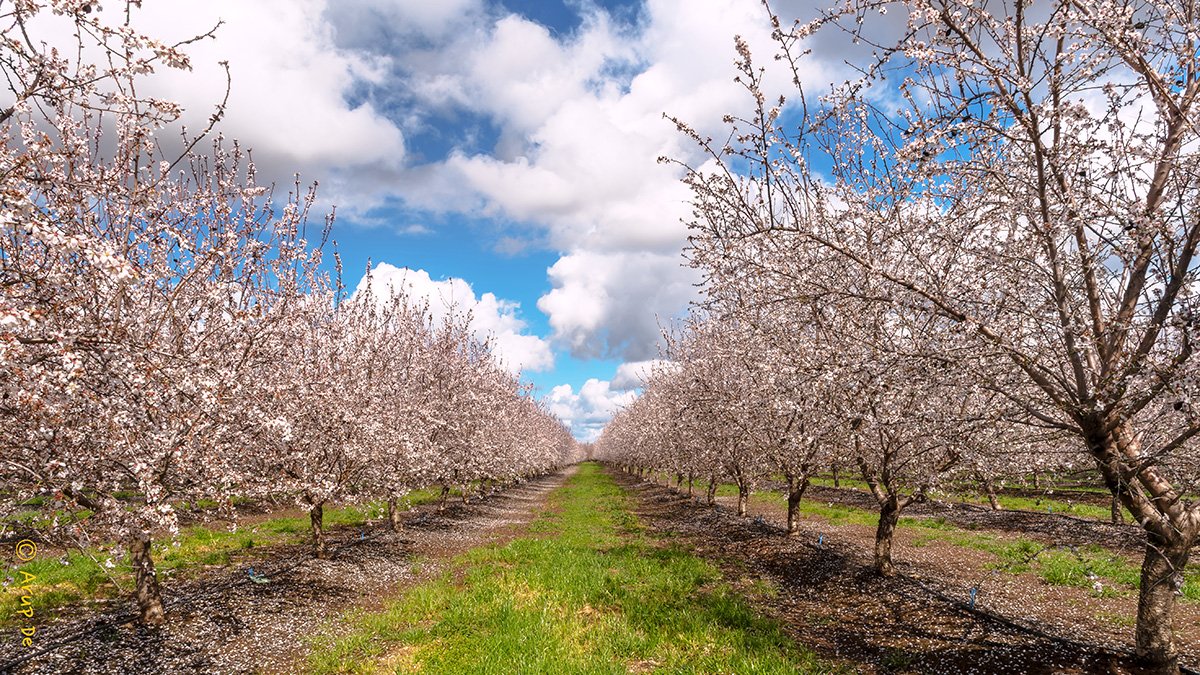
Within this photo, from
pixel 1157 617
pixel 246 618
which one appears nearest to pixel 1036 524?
pixel 1157 617

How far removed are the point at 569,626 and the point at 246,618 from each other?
6664 millimetres

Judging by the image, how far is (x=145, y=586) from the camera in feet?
34.3

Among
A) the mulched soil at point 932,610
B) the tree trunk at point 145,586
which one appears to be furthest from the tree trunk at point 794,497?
the tree trunk at point 145,586

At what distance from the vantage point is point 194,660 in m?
A: 9.51

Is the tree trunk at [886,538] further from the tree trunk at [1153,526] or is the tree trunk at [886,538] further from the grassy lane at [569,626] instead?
the tree trunk at [1153,526]

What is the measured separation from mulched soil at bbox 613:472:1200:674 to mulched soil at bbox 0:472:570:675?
31.6 ft

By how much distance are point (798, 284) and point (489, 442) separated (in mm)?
28281

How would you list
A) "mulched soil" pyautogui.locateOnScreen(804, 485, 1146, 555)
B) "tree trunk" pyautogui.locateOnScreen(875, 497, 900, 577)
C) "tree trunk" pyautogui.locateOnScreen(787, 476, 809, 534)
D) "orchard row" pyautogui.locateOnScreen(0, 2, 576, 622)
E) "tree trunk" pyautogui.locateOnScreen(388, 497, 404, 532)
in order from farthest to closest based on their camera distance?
1. "tree trunk" pyautogui.locateOnScreen(388, 497, 404, 532)
2. "tree trunk" pyautogui.locateOnScreen(787, 476, 809, 534)
3. "mulched soil" pyautogui.locateOnScreen(804, 485, 1146, 555)
4. "tree trunk" pyautogui.locateOnScreen(875, 497, 900, 577)
5. "orchard row" pyautogui.locateOnScreen(0, 2, 576, 622)

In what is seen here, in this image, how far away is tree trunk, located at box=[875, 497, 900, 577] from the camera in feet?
45.5

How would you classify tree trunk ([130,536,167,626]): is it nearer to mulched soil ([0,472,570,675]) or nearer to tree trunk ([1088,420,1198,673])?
mulched soil ([0,472,570,675])

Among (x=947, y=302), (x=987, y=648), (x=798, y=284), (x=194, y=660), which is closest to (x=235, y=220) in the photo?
(x=194, y=660)

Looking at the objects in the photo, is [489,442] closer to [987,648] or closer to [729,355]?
[729,355]

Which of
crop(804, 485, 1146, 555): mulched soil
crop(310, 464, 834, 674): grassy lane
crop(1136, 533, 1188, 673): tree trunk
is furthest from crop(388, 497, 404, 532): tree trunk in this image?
crop(1136, 533, 1188, 673): tree trunk

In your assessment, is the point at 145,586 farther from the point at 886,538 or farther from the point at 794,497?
the point at 794,497
